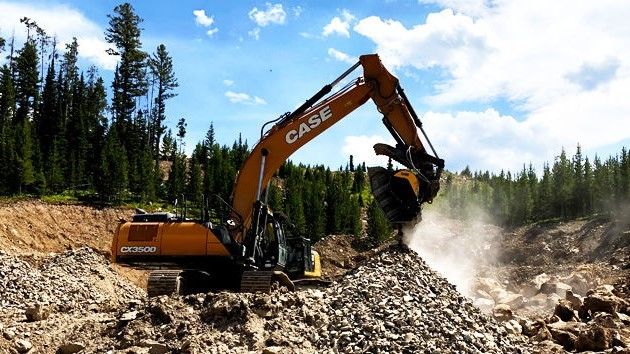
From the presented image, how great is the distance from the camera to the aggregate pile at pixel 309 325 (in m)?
10.7

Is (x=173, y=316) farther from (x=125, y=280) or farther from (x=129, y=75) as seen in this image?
(x=129, y=75)

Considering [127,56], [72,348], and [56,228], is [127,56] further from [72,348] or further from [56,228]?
[72,348]

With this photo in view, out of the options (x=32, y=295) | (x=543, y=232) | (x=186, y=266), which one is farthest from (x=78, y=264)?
(x=543, y=232)

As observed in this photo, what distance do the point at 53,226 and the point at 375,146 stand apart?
81.3ft

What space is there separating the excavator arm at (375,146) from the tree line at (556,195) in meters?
52.2

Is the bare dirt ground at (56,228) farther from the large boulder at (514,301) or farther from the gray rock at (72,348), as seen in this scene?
the gray rock at (72,348)

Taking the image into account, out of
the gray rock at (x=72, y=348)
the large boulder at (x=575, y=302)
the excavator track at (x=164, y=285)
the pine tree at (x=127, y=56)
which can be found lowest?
the gray rock at (x=72, y=348)

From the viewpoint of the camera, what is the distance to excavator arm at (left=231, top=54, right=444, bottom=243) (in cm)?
1466

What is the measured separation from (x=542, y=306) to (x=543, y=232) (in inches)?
1554

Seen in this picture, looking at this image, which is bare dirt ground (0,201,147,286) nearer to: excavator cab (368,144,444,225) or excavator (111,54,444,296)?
excavator (111,54,444,296)

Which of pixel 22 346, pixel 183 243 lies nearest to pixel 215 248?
pixel 183 243

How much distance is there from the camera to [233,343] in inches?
426

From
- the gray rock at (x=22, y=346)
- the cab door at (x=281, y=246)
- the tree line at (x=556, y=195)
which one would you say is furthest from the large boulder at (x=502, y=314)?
the tree line at (x=556, y=195)

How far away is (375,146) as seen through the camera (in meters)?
15.4
